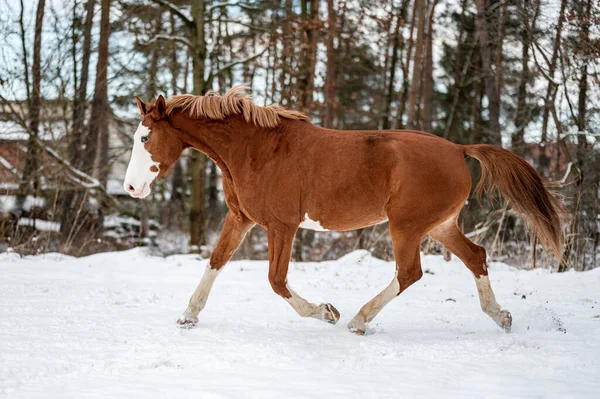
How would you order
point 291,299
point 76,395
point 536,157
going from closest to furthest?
point 76,395 < point 291,299 < point 536,157

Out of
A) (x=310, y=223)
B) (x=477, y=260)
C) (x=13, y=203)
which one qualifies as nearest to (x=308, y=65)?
(x=13, y=203)

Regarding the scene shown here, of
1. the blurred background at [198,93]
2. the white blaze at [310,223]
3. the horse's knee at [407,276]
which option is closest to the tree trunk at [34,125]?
the blurred background at [198,93]

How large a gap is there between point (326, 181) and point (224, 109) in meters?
1.15

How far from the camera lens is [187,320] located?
4605mm

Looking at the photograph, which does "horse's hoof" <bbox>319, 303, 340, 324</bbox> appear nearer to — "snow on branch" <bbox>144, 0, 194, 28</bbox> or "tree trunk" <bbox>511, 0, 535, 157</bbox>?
"tree trunk" <bbox>511, 0, 535, 157</bbox>

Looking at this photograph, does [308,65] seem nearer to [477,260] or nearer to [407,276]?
[477,260]

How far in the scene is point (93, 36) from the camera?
13719mm

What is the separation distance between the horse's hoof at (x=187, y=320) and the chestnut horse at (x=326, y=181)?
0.01 m

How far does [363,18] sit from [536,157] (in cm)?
599

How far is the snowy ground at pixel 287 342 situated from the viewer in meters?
3.00

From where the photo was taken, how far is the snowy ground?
2998 mm

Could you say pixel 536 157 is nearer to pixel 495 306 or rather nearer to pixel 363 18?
pixel 363 18

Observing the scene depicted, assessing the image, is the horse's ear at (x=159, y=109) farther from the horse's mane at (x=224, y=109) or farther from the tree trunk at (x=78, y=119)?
the tree trunk at (x=78, y=119)

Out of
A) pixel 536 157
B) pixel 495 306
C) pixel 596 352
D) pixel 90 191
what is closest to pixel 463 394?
pixel 596 352
